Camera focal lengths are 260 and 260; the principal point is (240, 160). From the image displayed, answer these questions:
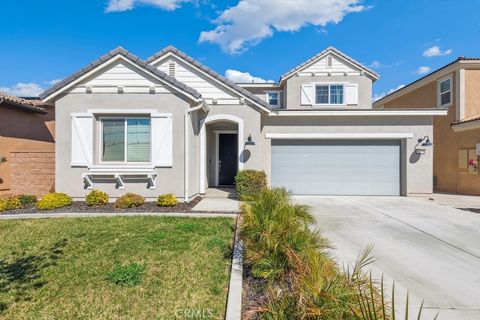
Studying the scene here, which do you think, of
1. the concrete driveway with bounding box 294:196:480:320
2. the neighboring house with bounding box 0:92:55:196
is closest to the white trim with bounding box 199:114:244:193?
the concrete driveway with bounding box 294:196:480:320

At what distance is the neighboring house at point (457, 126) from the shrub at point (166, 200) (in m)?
12.7

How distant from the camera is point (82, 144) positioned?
9258 mm

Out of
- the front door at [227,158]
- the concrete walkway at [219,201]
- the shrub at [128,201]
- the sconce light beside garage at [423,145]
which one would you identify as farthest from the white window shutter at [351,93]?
the shrub at [128,201]

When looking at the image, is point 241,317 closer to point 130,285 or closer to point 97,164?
point 130,285

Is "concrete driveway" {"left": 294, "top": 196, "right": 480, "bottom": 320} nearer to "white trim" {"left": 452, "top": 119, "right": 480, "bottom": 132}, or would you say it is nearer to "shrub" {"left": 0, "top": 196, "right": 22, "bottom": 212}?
"white trim" {"left": 452, "top": 119, "right": 480, "bottom": 132}

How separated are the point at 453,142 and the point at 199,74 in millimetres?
13651

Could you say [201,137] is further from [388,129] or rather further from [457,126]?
[457,126]

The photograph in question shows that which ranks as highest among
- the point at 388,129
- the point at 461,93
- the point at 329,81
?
the point at 329,81

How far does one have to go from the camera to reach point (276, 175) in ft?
42.0

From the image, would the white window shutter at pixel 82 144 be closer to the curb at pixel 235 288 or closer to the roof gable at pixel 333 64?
the curb at pixel 235 288

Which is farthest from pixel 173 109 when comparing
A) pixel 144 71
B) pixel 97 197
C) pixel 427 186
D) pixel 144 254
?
pixel 427 186

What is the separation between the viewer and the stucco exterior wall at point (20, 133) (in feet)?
33.8

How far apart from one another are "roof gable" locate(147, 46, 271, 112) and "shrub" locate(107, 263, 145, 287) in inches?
337

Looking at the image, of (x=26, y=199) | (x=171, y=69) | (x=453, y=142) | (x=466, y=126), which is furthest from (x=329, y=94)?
(x=26, y=199)
